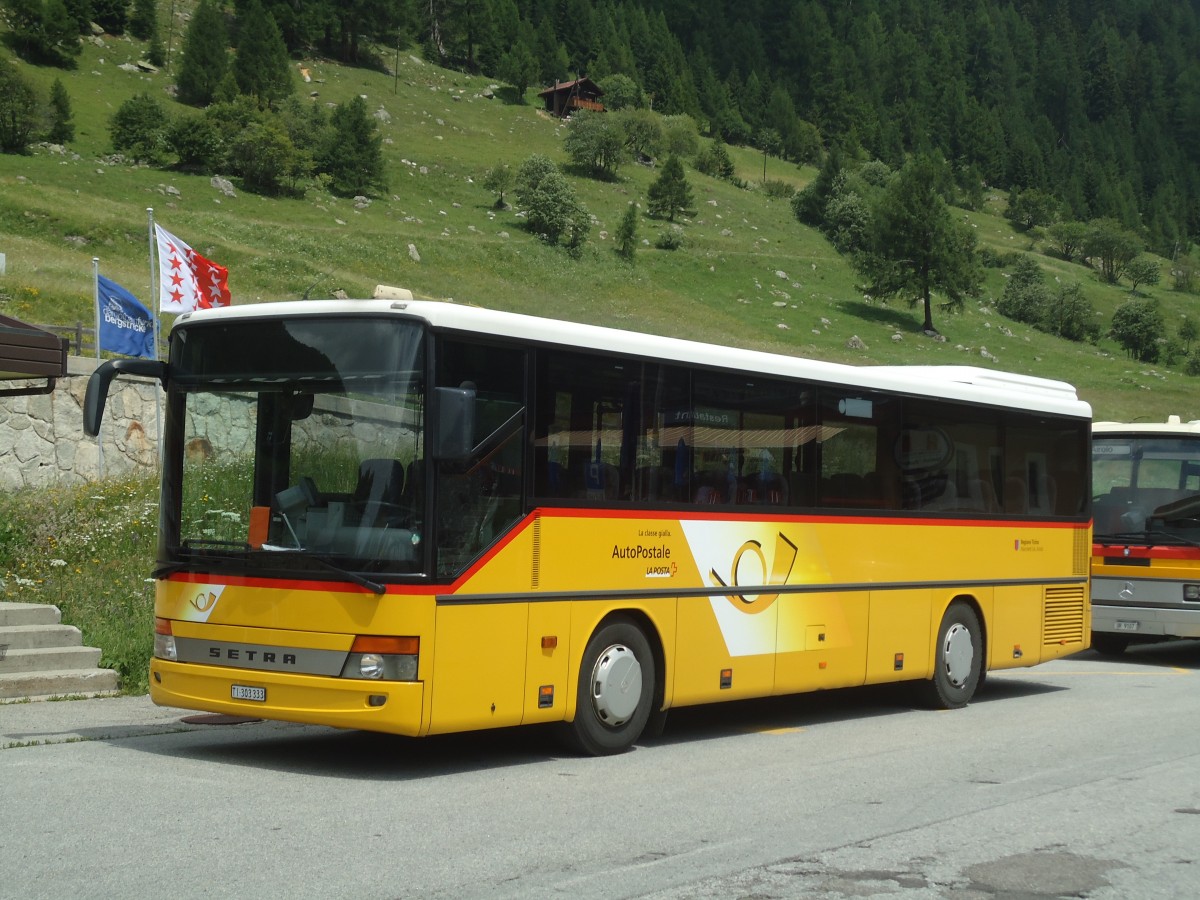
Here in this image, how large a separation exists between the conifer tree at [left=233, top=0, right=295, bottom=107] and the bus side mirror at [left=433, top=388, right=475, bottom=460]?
10050 centimetres

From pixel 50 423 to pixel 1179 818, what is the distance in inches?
727

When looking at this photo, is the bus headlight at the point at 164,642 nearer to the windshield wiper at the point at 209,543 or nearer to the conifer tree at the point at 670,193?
the windshield wiper at the point at 209,543

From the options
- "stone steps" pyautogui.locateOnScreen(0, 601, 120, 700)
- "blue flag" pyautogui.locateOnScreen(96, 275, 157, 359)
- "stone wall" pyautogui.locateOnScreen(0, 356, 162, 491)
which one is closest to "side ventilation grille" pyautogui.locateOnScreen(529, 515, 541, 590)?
"stone steps" pyautogui.locateOnScreen(0, 601, 120, 700)

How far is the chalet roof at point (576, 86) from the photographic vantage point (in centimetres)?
14575

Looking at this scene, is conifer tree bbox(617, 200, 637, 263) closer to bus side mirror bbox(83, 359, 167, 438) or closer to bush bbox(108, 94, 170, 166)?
bush bbox(108, 94, 170, 166)

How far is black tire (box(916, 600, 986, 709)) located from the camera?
43.9 ft

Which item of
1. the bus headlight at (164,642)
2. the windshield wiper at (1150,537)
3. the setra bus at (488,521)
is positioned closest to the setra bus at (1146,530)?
the windshield wiper at (1150,537)

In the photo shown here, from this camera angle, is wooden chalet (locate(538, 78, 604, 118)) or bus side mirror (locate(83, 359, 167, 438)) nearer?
bus side mirror (locate(83, 359, 167, 438))

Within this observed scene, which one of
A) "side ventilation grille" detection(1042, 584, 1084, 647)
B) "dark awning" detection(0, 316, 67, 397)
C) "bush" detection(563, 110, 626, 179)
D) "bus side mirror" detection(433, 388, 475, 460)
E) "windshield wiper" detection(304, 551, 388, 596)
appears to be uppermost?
"bush" detection(563, 110, 626, 179)

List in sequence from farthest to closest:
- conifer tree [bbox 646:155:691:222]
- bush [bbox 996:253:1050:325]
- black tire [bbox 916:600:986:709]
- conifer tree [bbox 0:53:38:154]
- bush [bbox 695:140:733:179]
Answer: bush [bbox 695:140:733:179], conifer tree [bbox 646:155:691:222], bush [bbox 996:253:1050:325], conifer tree [bbox 0:53:38:154], black tire [bbox 916:600:986:709]

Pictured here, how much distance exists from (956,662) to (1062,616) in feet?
7.05

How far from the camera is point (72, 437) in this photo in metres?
22.1

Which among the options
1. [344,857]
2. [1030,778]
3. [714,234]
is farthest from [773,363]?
[714,234]

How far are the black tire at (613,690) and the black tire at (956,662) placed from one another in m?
4.30
